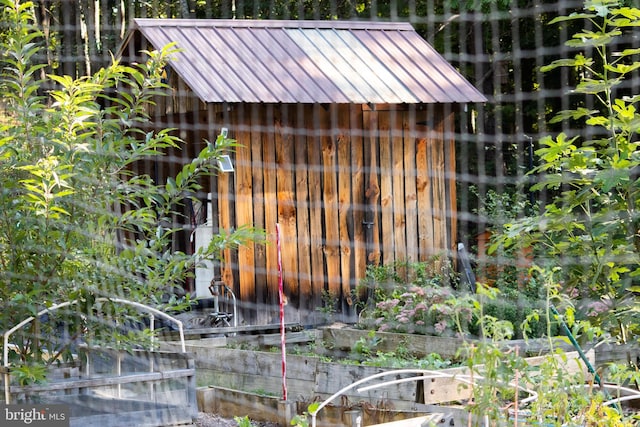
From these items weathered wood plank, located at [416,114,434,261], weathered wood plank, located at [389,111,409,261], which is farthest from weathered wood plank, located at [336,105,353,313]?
weathered wood plank, located at [416,114,434,261]

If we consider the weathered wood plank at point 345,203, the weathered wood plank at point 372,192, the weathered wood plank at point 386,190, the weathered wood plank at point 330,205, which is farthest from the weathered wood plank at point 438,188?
the weathered wood plank at point 330,205

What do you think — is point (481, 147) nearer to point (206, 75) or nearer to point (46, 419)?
point (206, 75)

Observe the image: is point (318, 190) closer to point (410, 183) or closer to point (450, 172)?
point (410, 183)

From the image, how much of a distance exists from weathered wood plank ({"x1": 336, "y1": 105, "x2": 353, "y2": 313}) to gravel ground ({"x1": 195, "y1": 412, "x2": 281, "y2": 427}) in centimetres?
280

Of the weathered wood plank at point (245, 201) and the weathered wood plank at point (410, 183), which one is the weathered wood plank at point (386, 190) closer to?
the weathered wood plank at point (410, 183)

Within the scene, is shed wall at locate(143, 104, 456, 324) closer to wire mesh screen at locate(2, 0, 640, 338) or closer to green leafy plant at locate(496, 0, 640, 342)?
wire mesh screen at locate(2, 0, 640, 338)

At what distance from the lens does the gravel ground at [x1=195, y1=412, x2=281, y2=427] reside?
4207mm

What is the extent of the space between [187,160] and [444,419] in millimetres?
5073

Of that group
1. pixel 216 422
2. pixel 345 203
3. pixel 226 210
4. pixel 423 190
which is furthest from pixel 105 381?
pixel 423 190

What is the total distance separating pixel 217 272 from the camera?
6961 mm

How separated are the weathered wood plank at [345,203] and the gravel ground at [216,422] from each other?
2803 millimetres

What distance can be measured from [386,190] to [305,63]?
1.18m

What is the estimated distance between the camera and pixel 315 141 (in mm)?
7191

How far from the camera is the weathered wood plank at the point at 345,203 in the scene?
7.27 meters
